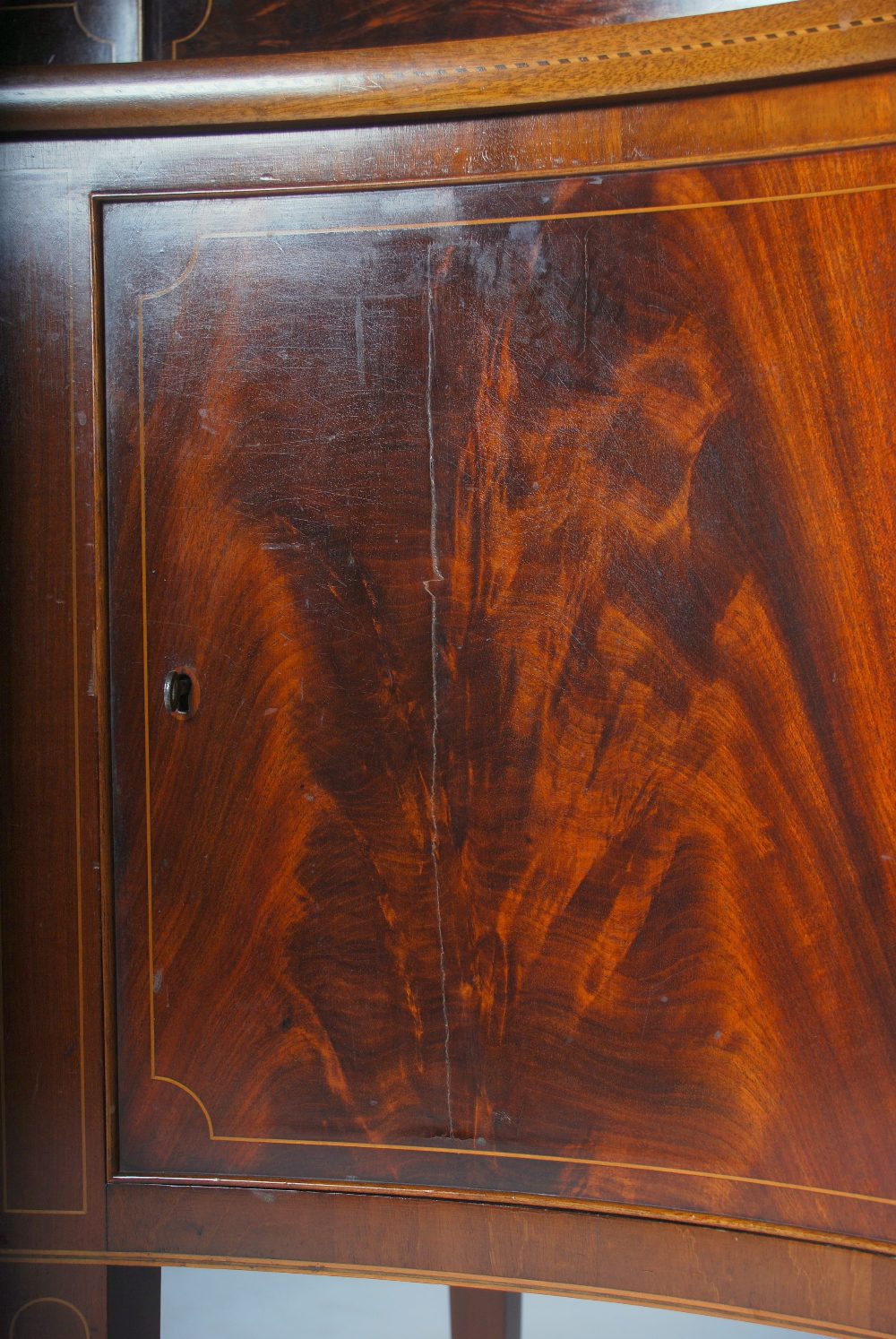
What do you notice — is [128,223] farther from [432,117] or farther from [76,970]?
[76,970]

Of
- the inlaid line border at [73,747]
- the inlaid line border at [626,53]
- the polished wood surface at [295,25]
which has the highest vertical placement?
the polished wood surface at [295,25]

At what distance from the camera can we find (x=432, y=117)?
0.90 meters

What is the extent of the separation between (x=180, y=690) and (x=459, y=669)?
0.74 feet

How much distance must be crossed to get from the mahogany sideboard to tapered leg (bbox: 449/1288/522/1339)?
0.41 meters

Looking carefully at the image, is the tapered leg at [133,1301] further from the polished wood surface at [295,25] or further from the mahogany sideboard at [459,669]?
the polished wood surface at [295,25]

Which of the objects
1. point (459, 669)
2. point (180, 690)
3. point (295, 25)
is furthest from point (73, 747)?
point (295, 25)

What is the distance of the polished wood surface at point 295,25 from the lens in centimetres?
112

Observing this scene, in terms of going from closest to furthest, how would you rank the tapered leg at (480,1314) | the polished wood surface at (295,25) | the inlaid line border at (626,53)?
the inlaid line border at (626,53)
the polished wood surface at (295,25)
the tapered leg at (480,1314)

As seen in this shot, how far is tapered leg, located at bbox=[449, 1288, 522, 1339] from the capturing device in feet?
4.26

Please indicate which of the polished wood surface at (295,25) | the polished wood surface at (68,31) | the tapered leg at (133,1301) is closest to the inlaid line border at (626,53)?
the polished wood surface at (295,25)

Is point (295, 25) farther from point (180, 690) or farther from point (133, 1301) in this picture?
point (133, 1301)

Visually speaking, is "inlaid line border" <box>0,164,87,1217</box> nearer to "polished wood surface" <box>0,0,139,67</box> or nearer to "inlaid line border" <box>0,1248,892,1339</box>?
A: "inlaid line border" <box>0,1248,892,1339</box>

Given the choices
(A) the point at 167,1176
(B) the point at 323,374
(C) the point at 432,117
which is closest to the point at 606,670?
(B) the point at 323,374

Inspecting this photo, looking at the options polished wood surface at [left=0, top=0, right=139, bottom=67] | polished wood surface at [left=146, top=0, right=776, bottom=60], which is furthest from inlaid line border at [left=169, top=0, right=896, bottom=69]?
polished wood surface at [left=0, top=0, right=139, bottom=67]
